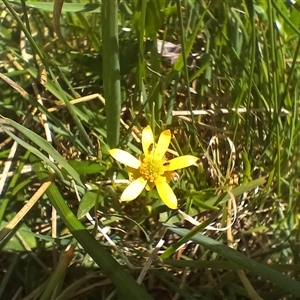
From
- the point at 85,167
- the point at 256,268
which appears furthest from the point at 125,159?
the point at 256,268

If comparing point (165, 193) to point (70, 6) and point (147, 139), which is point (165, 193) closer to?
point (147, 139)

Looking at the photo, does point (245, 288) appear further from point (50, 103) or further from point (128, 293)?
point (50, 103)

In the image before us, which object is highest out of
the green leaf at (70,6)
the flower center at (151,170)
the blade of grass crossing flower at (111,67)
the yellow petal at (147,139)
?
the green leaf at (70,6)

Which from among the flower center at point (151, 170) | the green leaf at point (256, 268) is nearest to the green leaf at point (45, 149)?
the flower center at point (151, 170)

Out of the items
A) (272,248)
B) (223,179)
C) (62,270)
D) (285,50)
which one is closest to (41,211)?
(62,270)

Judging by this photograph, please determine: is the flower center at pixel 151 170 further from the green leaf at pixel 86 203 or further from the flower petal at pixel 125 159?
the green leaf at pixel 86 203

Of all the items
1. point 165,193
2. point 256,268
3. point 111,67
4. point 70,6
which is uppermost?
point 70,6

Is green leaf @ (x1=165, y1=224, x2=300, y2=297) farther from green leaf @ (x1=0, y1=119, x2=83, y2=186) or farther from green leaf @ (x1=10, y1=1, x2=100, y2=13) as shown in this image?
green leaf @ (x1=10, y1=1, x2=100, y2=13)
